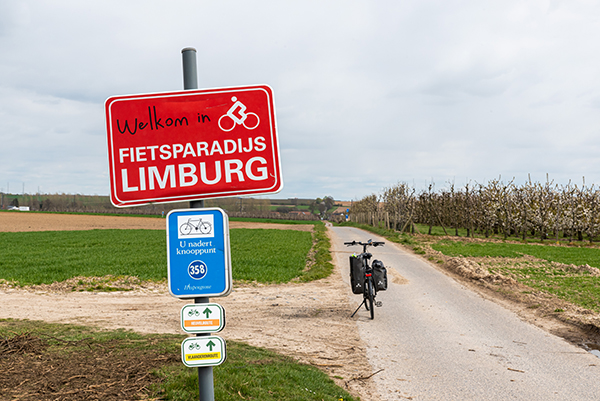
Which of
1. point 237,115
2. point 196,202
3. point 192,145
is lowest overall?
point 196,202

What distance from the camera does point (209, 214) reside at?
282cm

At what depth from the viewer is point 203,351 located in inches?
110

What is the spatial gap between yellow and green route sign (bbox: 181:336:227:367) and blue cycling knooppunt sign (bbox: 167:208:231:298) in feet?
1.00

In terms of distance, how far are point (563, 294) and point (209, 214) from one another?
12175 millimetres

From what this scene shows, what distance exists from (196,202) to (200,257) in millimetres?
390

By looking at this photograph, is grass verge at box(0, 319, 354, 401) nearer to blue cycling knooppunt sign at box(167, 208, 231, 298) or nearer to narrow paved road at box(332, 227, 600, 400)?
narrow paved road at box(332, 227, 600, 400)

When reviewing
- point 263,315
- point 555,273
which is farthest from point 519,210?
point 263,315

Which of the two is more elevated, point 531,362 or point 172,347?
point 172,347

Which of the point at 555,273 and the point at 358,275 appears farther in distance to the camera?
the point at 555,273

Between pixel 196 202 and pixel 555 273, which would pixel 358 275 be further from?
pixel 555 273

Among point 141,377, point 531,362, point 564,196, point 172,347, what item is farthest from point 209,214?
point 564,196

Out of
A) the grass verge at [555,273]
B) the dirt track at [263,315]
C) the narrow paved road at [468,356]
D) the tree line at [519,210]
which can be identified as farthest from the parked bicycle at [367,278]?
the tree line at [519,210]

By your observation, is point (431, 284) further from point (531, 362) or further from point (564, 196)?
point (564, 196)

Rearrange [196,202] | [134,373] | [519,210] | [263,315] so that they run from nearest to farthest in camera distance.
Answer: [196,202] → [134,373] → [263,315] → [519,210]
